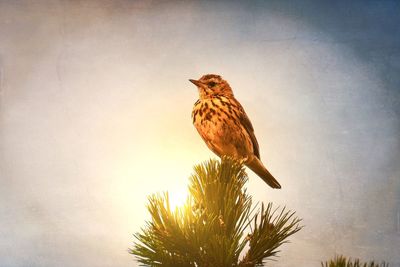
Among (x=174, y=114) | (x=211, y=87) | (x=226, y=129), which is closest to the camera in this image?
(x=226, y=129)

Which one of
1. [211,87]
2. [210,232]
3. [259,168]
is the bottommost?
[210,232]

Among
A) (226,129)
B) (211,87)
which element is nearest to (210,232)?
(226,129)

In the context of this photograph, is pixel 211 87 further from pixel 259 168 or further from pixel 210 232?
pixel 210 232

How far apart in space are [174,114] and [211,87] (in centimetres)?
31

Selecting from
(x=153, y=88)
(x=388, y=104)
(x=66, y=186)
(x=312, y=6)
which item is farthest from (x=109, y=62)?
(x=388, y=104)

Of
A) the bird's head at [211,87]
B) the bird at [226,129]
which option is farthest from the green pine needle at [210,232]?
the bird's head at [211,87]

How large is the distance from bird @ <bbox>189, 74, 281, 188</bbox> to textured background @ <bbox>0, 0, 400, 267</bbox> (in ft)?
0.85

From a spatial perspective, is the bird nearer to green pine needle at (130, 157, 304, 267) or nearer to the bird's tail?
the bird's tail

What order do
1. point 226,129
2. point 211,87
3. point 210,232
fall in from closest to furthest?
1. point 210,232
2. point 226,129
3. point 211,87

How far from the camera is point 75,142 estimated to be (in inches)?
73.0

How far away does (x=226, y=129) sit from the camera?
153cm

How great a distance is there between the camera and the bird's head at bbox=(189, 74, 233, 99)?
1636 millimetres

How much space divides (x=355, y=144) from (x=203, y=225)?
1.09 m

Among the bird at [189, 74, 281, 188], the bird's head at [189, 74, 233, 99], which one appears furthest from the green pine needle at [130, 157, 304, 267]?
the bird's head at [189, 74, 233, 99]
